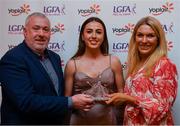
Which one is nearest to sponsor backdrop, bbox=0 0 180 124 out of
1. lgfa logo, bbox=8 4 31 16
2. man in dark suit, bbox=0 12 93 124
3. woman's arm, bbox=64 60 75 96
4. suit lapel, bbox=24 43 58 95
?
lgfa logo, bbox=8 4 31 16

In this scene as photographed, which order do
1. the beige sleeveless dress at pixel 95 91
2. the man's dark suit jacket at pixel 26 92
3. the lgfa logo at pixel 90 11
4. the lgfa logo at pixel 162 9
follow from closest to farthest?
the man's dark suit jacket at pixel 26 92 < the beige sleeveless dress at pixel 95 91 < the lgfa logo at pixel 162 9 < the lgfa logo at pixel 90 11

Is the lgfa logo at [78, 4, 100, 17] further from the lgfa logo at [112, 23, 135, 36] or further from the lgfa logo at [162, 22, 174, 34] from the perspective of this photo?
the lgfa logo at [162, 22, 174, 34]

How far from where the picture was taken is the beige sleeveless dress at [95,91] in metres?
2.46

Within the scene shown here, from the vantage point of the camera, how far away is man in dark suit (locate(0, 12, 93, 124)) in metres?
2.12

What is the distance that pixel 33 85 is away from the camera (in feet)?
7.14

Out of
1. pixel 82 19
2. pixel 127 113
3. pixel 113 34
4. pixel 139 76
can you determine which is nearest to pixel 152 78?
pixel 139 76

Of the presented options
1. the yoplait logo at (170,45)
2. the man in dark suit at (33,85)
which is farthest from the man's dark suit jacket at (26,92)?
the yoplait logo at (170,45)

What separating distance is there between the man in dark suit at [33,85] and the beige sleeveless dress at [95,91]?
0.19m

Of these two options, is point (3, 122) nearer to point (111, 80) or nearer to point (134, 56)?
point (111, 80)

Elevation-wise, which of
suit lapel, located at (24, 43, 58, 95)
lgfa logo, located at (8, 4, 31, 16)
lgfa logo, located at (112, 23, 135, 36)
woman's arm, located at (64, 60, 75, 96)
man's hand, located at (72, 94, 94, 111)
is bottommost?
man's hand, located at (72, 94, 94, 111)

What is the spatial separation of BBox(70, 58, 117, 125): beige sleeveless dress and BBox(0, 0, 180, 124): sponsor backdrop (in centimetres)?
35

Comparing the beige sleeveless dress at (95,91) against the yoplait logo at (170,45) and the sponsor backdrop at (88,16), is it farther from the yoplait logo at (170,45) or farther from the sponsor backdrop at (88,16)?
the yoplait logo at (170,45)

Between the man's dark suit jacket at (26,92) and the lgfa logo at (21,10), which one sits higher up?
the lgfa logo at (21,10)

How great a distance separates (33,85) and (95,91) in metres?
0.48
